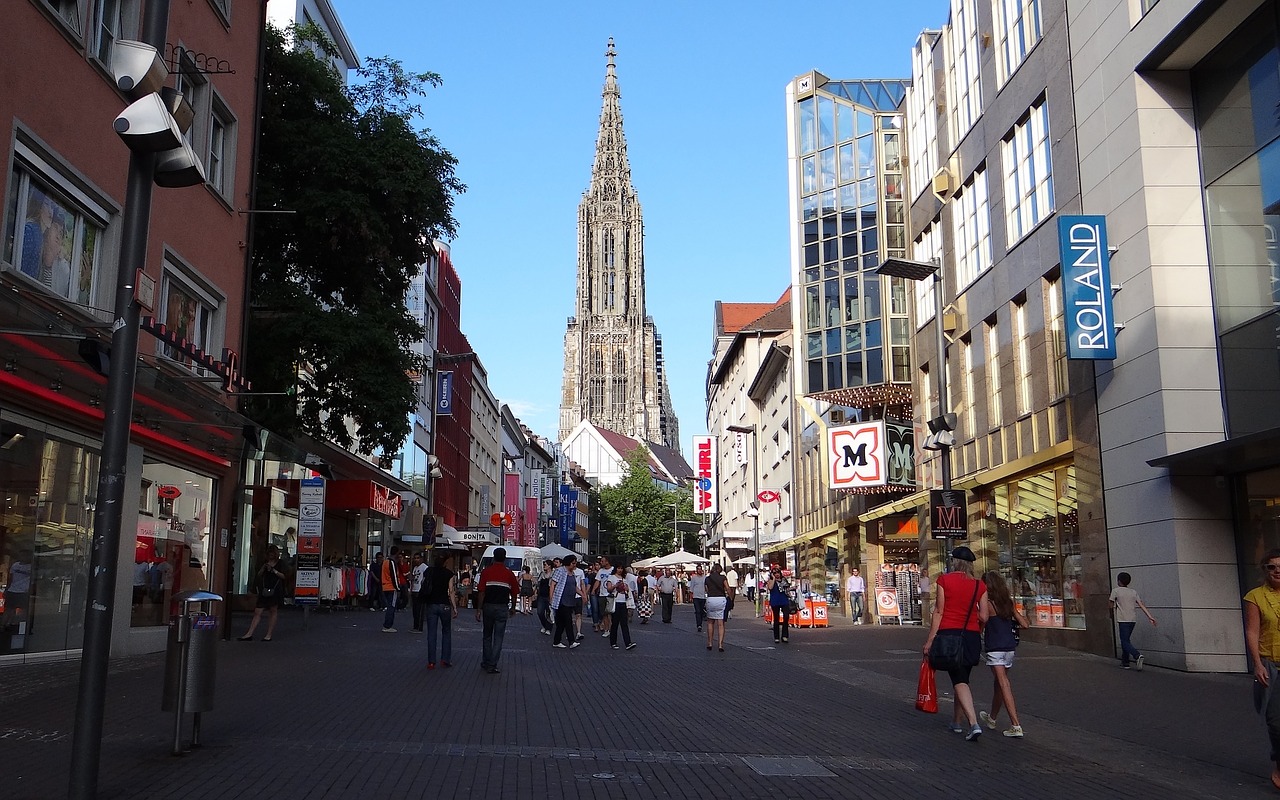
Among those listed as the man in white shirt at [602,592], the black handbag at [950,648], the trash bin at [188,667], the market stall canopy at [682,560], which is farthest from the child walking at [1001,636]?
the market stall canopy at [682,560]

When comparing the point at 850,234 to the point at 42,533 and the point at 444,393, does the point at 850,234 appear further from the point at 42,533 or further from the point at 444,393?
the point at 42,533

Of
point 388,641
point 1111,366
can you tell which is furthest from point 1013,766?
point 388,641

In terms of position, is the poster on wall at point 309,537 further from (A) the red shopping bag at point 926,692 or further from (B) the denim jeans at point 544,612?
(A) the red shopping bag at point 926,692

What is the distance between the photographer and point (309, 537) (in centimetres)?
2508

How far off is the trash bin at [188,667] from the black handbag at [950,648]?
6086 millimetres

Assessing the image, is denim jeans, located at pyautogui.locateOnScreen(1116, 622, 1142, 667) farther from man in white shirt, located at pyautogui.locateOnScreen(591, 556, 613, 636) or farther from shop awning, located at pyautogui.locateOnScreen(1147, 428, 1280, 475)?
man in white shirt, located at pyautogui.locateOnScreen(591, 556, 613, 636)

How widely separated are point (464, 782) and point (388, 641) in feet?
50.9

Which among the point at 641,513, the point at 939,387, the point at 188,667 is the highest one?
the point at 641,513

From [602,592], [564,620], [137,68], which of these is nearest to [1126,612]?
[564,620]

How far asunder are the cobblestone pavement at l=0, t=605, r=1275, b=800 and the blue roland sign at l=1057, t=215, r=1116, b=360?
16.3ft

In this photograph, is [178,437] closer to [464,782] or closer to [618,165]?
[464,782]

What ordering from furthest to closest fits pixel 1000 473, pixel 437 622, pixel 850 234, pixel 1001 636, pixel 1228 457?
pixel 850 234, pixel 1000 473, pixel 437 622, pixel 1228 457, pixel 1001 636

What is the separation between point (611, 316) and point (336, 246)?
125 meters

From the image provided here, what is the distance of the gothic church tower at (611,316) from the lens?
487 ft
